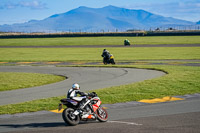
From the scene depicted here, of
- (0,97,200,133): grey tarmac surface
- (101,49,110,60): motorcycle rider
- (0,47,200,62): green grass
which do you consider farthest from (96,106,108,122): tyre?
(0,47,200,62): green grass

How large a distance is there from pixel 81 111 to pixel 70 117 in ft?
1.50

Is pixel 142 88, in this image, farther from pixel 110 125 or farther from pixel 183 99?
pixel 110 125

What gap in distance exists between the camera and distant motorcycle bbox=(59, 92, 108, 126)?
11087 millimetres

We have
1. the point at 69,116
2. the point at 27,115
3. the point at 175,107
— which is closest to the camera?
the point at 69,116

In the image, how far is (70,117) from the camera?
11.1m

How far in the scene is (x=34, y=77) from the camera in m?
26.9

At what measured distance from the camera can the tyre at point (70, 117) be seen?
11.0 m

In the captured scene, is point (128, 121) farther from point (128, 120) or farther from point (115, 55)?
point (115, 55)

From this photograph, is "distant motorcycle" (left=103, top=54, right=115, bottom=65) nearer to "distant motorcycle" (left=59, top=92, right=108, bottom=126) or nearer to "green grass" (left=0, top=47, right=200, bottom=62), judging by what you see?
"green grass" (left=0, top=47, right=200, bottom=62)

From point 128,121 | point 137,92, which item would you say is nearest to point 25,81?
point 137,92

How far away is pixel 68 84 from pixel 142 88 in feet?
17.0

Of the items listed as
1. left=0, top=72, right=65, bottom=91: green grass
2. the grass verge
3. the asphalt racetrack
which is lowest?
left=0, top=72, right=65, bottom=91: green grass

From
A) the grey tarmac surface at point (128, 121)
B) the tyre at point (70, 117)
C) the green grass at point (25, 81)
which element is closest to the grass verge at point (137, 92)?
the grey tarmac surface at point (128, 121)

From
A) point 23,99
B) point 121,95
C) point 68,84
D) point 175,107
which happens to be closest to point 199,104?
point 175,107
